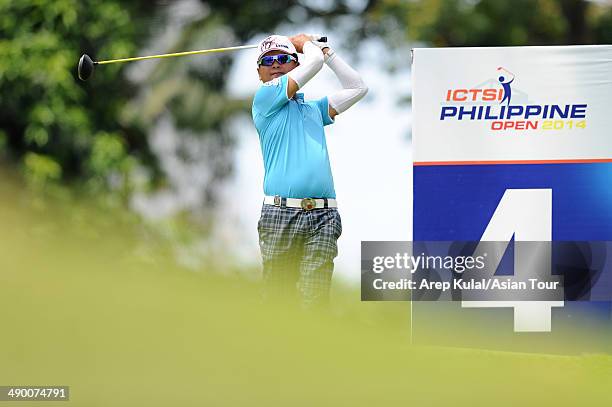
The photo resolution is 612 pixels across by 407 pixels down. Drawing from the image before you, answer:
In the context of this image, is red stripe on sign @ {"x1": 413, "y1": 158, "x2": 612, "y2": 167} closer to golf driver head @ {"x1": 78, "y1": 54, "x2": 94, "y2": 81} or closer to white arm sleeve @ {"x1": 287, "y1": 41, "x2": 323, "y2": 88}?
white arm sleeve @ {"x1": 287, "y1": 41, "x2": 323, "y2": 88}

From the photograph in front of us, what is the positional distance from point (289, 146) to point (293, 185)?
0.23 metres

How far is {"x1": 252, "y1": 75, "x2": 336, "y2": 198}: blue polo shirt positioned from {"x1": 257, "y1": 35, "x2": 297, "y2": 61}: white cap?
0.21m

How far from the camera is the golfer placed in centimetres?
579

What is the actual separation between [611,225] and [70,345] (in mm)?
4586

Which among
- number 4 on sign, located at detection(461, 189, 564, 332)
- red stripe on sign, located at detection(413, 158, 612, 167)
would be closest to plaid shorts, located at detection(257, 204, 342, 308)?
red stripe on sign, located at detection(413, 158, 612, 167)

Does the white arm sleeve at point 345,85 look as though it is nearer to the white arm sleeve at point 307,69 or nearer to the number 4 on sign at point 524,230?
the white arm sleeve at point 307,69

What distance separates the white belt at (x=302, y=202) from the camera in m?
5.79

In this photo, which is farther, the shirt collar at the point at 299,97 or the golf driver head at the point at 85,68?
the golf driver head at the point at 85,68

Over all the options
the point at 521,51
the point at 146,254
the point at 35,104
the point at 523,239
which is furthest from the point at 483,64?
the point at 35,104

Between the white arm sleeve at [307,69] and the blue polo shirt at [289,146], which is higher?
the white arm sleeve at [307,69]

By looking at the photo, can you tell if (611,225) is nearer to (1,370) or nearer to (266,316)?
(266,316)

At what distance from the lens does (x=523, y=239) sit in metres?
6.78

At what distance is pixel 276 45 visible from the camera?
5930 millimetres

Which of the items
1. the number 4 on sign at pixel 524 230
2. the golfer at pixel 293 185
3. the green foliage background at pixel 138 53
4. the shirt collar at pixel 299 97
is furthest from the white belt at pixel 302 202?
the green foliage background at pixel 138 53
